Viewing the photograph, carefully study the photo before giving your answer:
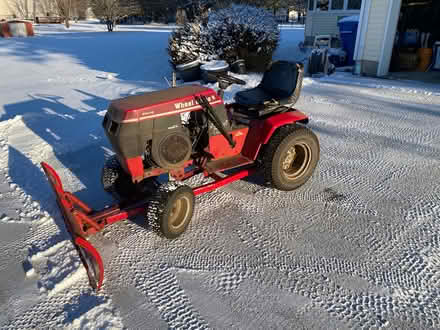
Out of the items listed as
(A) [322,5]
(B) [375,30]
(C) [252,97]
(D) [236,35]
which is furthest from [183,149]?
(A) [322,5]

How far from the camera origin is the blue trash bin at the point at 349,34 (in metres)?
10.6

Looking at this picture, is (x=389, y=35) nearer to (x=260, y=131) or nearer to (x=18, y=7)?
(x=260, y=131)

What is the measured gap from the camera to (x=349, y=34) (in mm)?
10750

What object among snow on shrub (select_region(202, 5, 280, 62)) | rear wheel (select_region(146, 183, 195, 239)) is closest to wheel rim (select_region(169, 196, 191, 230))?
rear wheel (select_region(146, 183, 195, 239))

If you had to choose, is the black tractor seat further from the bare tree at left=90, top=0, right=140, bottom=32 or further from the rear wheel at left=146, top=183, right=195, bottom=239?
the bare tree at left=90, top=0, right=140, bottom=32

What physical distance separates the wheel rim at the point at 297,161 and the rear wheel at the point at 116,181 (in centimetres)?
154

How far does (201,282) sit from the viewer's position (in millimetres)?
2295

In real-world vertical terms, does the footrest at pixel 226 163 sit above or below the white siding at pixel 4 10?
below

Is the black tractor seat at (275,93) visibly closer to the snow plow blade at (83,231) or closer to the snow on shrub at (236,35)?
the snow plow blade at (83,231)

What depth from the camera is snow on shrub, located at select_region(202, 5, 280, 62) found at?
9242mm

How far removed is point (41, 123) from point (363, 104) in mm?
5704

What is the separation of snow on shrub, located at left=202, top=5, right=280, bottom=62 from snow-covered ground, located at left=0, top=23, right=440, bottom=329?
5269 mm

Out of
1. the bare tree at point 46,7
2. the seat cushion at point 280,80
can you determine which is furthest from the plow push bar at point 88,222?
the bare tree at point 46,7

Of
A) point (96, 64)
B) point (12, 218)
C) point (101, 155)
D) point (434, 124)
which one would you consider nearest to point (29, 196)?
point (12, 218)
